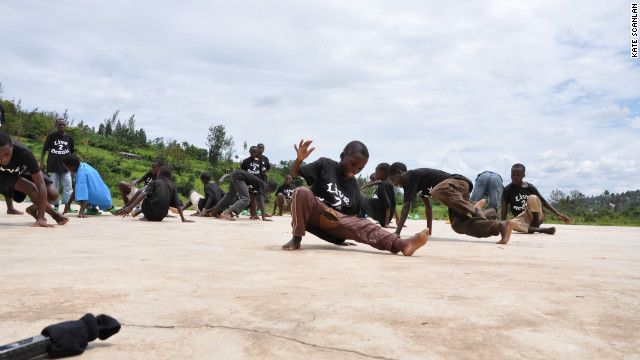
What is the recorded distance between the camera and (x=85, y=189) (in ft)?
27.8

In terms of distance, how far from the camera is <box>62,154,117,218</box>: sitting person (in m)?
8.29

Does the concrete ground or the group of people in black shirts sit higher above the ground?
the group of people in black shirts

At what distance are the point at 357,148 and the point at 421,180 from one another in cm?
252

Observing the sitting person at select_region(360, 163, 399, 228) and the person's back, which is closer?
the sitting person at select_region(360, 163, 399, 228)

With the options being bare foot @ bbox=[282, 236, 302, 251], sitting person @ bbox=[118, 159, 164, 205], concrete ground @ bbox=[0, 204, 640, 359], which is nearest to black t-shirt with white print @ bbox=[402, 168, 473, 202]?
bare foot @ bbox=[282, 236, 302, 251]

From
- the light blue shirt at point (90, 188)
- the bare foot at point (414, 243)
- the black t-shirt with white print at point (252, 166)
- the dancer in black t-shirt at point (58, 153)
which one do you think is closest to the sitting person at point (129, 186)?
the light blue shirt at point (90, 188)

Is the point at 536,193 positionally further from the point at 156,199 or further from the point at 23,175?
the point at 23,175

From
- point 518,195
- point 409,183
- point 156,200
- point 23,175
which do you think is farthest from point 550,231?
point 23,175

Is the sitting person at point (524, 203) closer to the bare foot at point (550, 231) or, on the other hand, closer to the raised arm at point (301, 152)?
the bare foot at point (550, 231)

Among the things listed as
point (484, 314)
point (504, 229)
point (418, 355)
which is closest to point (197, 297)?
point (418, 355)

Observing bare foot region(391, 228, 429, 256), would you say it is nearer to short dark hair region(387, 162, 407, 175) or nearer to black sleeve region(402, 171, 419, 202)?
black sleeve region(402, 171, 419, 202)

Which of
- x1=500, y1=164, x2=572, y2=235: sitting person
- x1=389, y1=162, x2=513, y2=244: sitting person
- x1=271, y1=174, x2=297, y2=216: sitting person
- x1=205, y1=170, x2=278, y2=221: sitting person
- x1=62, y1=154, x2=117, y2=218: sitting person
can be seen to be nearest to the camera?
x1=389, y1=162, x2=513, y2=244: sitting person

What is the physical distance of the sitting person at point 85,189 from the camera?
8.29m

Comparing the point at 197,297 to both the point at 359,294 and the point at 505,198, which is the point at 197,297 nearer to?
the point at 359,294
